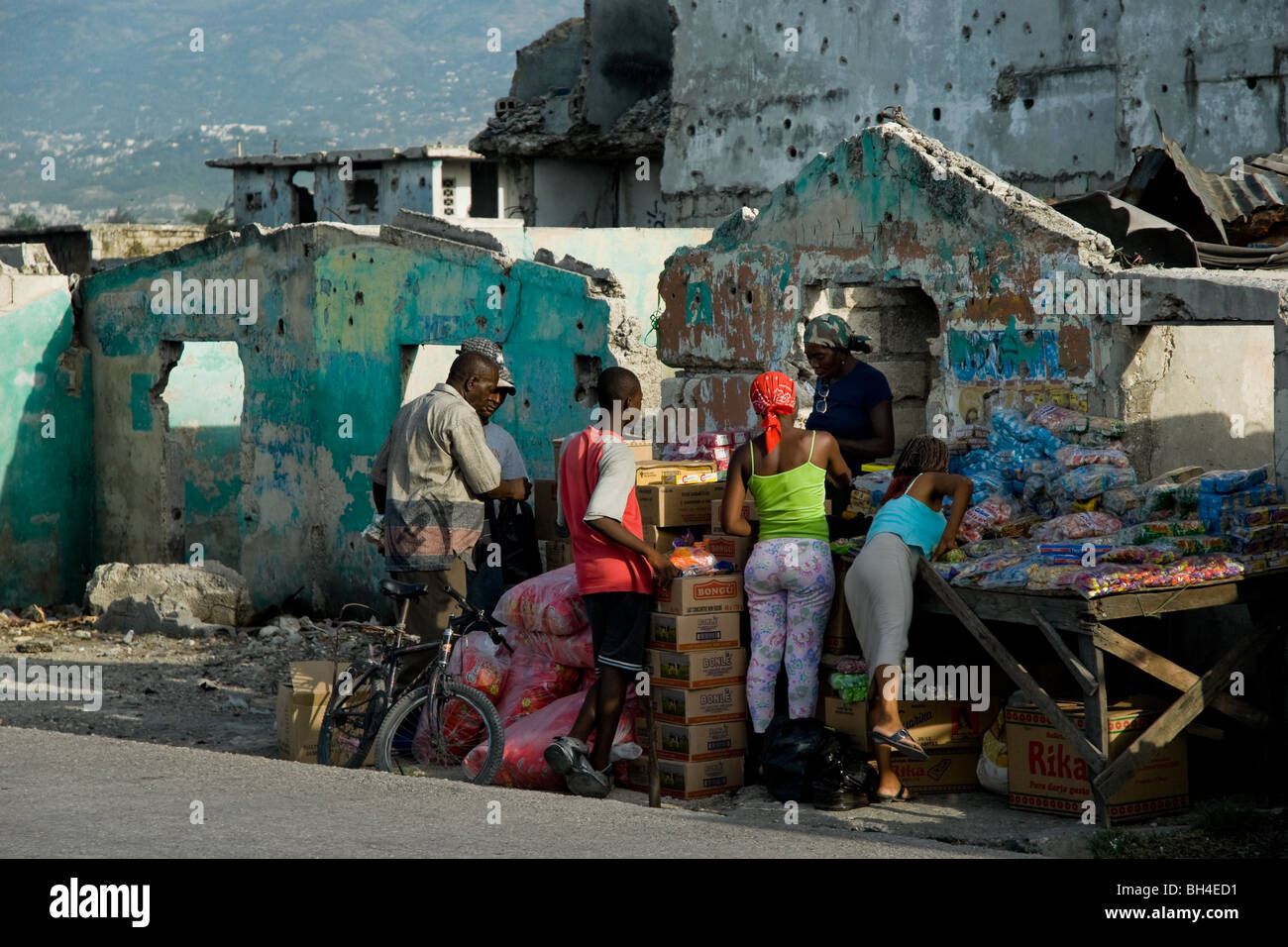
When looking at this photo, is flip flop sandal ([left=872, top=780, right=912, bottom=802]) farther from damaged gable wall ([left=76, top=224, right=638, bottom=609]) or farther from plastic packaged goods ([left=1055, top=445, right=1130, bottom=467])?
damaged gable wall ([left=76, top=224, right=638, bottom=609])

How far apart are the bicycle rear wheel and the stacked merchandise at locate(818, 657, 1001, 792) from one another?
2.15m

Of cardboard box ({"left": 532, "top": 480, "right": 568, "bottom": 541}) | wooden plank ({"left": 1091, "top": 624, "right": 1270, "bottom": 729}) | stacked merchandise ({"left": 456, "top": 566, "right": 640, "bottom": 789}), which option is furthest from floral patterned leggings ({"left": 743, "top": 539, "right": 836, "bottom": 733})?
cardboard box ({"left": 532, "top": 480, "right": 568, "bottom": 541})

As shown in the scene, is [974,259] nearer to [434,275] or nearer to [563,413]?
[563,413]

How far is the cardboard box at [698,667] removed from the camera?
7.46 metres

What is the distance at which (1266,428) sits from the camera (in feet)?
30.2

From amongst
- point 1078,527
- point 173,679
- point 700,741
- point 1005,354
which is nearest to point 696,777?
point 700,741

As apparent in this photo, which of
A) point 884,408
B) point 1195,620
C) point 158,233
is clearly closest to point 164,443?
point 884,408

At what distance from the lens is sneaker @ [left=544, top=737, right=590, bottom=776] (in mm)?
7219

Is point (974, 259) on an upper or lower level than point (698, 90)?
lower

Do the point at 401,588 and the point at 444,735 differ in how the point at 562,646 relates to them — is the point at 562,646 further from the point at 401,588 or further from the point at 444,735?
the point at 401,588

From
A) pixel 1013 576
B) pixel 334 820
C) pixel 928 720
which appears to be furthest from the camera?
pixel 928 720

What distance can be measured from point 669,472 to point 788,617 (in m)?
1.13

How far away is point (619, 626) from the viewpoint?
294 inches
